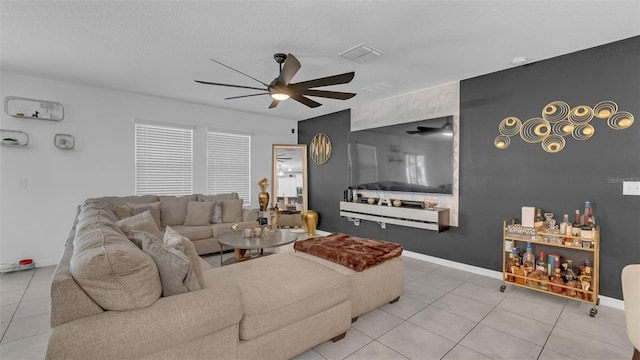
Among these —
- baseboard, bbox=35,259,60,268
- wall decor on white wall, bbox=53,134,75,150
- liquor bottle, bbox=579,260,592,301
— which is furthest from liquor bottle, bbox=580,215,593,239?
baseboard, bbox=35,259,60,268

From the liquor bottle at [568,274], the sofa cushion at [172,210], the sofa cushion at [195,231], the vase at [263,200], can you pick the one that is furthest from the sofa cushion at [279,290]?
the vase at [263,200]

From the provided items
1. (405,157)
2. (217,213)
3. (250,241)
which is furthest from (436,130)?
(217,213)

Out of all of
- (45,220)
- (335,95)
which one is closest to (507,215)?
(335,95)

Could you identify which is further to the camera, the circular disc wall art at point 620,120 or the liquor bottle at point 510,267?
the liquor bottle at point 510,267

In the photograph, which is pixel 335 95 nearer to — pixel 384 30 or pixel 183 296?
pixel 384 30

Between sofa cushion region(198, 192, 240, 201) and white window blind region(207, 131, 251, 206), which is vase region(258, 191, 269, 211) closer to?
white window blind region(207, 131, 251, 206)

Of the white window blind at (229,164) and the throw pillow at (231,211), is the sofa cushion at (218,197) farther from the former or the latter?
the white window blind at (229,164)

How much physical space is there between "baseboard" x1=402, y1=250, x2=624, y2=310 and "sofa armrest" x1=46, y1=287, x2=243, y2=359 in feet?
10.8

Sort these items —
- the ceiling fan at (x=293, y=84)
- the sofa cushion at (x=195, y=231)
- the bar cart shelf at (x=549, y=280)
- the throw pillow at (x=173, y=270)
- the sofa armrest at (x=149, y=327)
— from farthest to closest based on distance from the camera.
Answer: the sofa cushion at (x=195, y=231) < the bar cart shelf at (x=549, y=280) < the ceiling fan at (x=293, y=84) < the throw pillow at (x=173, y=270) < the sofa armrest at (x=149, y=327)

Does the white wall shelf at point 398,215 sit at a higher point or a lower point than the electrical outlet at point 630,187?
lower

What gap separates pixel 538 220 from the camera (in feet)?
10.3

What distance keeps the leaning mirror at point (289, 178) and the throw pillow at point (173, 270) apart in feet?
15.1

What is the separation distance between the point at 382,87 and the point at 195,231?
11.3 ft

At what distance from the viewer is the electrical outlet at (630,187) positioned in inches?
105
